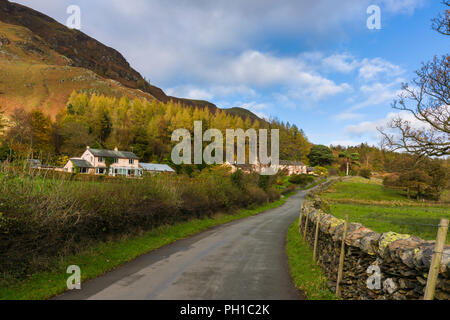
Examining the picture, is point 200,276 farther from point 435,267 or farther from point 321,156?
point 321,156

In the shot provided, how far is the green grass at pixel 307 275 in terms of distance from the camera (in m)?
7.22

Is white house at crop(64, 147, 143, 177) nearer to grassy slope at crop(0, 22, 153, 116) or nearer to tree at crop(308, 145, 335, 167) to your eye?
tree at crop(308, 145, 335, 167)

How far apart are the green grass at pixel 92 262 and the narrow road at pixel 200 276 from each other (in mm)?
401

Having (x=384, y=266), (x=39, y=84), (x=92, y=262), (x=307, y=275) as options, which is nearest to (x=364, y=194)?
(x=307, y=275)

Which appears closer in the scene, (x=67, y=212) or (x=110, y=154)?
(x=67, y=212)

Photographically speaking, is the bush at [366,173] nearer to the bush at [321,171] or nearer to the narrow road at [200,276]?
the bush at [321,171]

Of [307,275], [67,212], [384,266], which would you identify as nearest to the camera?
[384,266]

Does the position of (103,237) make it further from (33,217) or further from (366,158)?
(366,158)

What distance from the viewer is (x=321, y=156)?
373ft

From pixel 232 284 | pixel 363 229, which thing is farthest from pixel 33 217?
pixel 363 229

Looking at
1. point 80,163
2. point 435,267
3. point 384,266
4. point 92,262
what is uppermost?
point 80,163

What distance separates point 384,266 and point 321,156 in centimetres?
11444

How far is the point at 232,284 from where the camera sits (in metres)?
7.85

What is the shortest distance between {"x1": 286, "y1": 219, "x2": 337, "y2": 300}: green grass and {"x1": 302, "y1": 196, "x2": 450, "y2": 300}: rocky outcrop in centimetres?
31
